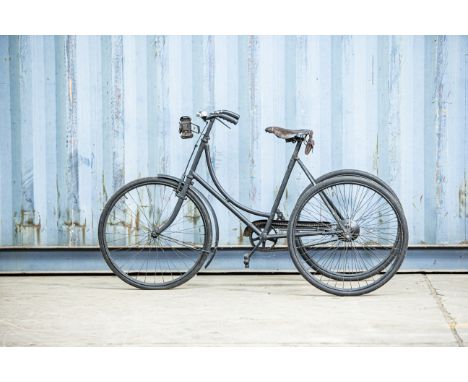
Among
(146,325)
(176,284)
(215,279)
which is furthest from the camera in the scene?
(215,279)

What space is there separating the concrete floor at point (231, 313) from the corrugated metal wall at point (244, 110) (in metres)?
0.57

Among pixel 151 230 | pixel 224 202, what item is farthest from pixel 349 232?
pixel 151 230

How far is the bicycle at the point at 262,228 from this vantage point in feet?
17.9

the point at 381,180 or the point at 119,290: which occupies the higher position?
the point at 381,180

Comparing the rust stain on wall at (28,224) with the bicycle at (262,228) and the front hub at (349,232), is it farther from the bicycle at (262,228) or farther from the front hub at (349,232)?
the front hub at (349,232)

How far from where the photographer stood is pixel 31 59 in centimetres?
611

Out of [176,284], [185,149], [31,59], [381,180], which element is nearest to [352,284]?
[381,180]

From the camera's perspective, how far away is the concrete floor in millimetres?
4316

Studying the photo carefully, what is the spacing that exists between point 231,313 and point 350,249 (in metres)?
1.55

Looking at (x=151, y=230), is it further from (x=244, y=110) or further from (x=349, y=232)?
(x=349, y=232)

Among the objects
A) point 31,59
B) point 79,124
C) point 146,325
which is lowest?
point 146,325

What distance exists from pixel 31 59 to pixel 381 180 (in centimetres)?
276

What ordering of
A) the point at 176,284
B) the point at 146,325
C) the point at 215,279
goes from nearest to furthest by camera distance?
the point at 146,325 < the point at 176,284 < the point at 215,279

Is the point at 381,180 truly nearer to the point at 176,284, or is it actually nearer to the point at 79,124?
the point at 176,284
